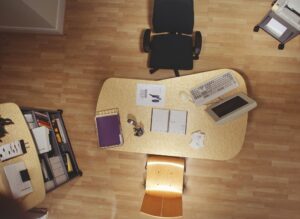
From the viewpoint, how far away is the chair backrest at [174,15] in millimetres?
3322

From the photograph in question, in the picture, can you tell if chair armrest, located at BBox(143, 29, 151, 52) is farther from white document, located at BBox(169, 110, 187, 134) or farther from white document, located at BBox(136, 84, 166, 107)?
white document, located at BBox(169, 110, 187, 134)

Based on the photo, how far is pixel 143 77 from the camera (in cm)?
404

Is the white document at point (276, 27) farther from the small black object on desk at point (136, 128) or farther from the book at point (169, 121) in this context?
the small black object on desk at point (136, 128)

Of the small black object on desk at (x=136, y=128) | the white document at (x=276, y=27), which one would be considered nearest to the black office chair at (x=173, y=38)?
the small black object on desk at (x=136, y=128)

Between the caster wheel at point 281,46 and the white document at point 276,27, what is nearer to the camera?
the white document at point 276,27

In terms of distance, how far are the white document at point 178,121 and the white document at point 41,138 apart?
1.28m

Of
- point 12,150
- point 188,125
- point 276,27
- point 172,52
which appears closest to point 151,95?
point 188,125

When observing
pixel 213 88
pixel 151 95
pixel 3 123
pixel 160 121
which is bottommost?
pixel 3 123

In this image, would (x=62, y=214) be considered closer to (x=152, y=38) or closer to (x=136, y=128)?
(x=136, y=128)

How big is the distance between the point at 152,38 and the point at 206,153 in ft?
4.56

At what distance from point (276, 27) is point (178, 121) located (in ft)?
5.27

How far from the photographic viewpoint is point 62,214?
4.02 meters

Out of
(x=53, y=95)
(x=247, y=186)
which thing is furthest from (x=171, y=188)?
(x=53, y=95)

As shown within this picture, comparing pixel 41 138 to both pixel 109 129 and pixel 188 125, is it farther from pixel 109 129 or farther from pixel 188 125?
pixel 188 125
